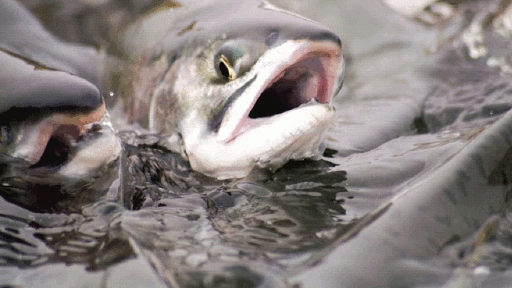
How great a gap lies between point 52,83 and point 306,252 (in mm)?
805

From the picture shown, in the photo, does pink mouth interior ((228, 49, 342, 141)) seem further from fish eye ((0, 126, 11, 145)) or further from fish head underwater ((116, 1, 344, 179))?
fish eye ((0, 126, 11, 145))

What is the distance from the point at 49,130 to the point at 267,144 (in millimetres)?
588

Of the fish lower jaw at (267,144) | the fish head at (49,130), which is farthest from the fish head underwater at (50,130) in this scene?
the fish lower jaw at (267,144)

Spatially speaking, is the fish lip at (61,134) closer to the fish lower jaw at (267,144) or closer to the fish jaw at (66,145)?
the fish jaw at (66,145)

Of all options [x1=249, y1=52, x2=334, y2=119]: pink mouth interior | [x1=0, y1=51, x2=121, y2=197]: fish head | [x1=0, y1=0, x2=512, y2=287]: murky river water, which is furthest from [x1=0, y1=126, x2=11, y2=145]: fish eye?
[x1=249, y1=52, x2=334, y2=119]: pink mouth interior

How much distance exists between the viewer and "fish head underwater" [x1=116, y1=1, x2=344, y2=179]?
1871mm

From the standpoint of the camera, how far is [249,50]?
1.90m

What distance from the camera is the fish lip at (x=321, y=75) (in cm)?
184

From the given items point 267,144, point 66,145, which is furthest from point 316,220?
point 66,145

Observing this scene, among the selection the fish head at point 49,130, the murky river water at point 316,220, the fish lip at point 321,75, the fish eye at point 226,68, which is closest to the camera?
the murky river water at point 316,220

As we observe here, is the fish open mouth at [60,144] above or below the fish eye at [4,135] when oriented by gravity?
below

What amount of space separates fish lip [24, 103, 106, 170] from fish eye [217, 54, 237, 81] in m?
0.37

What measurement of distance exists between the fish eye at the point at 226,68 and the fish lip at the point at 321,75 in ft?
0.32

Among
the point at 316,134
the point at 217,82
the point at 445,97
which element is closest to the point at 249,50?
the point at 217,82
